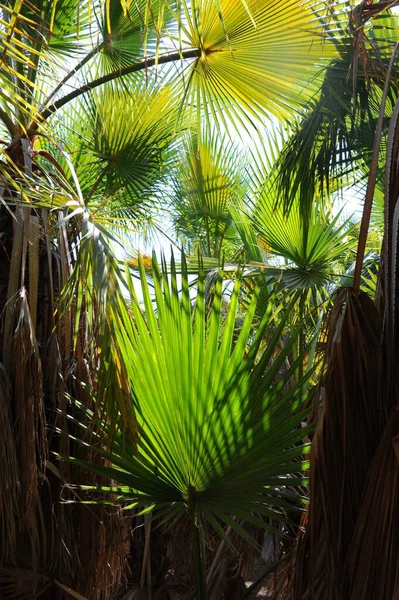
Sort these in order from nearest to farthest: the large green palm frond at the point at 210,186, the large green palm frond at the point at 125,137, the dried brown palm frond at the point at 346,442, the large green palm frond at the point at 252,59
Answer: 1. the dried brown palm frond at the point at 346,442
2. the large green palm frond at the point at 252,59
3. the large green palm frond at the point at 125,137
4. the large green palm frond at the point at 210,186

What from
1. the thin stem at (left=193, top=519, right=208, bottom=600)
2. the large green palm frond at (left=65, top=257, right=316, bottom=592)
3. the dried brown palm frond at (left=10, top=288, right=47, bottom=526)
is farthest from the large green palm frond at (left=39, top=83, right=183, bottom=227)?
the thin stem at (left=193, top=519, right=208, bottom=600)

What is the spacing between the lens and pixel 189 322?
198cm

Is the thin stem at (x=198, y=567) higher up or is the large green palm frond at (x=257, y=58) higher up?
the large green palm frond at (x=257, y=58)

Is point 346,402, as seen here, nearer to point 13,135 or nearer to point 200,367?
point 200,367

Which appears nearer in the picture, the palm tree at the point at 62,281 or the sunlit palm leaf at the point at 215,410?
the sunlit palm leaf at the point at 215,410

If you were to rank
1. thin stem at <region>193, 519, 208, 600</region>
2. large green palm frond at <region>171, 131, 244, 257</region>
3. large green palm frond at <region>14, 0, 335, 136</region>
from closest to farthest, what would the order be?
thin stem at <region>193, 519, 208, 600</region>, large green palm frond at <region>14, 0, 335, 136</region>, large green palm frond at <region>171, 131, 244, 257</region>

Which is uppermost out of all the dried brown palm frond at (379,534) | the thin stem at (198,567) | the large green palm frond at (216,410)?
the large green palm frond at (216,410)

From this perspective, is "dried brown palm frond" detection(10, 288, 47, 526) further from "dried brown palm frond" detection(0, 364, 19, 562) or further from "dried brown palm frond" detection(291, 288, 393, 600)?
"dried brown palm frond" detection(291, 288, 393, 600)

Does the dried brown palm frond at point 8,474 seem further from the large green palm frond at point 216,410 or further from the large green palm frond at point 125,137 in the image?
the large green palm frond at point 125,137

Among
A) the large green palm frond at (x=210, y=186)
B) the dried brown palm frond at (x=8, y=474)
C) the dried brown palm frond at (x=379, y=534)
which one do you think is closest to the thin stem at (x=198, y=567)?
the dried brown palm frond at (x=379, y=534)

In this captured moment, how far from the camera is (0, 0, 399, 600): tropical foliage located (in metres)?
1.99

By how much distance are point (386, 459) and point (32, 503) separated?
1493 millimetres

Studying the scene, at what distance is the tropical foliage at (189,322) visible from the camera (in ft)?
6.54

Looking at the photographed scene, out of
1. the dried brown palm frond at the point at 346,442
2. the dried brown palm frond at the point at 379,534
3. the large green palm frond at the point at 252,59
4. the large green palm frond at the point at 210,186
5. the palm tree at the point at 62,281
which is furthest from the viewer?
the large green palm frond at the point at 210,186
